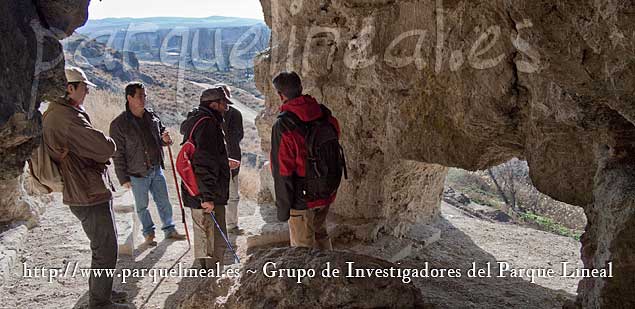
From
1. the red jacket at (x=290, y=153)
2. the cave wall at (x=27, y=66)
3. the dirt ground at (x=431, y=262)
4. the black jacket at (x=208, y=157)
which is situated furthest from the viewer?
the dirt ground at (x=431, y=262)

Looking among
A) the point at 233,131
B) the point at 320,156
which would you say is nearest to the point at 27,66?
the point at 320,156

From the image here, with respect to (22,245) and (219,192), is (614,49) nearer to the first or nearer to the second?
(219,192)

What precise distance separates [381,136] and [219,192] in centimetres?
183

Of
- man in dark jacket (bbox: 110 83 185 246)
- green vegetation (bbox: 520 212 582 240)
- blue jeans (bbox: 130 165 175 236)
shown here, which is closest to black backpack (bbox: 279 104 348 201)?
man in dark jacket (bbox: 110 83 185 246)

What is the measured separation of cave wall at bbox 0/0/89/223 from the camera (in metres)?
2.16

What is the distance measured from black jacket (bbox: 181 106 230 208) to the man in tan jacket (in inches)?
27.3

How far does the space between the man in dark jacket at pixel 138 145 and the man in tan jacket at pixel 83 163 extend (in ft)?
4.08

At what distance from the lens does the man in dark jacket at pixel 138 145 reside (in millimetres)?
5039

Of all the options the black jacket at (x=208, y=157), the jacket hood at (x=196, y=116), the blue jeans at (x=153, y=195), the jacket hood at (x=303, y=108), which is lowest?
the blue jeans at (x=153, y=195)

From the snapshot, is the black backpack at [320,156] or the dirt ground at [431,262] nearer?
the black backpack at [320,156]

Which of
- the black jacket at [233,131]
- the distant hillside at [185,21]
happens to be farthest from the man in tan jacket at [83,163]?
the distant hillside at [185,21]

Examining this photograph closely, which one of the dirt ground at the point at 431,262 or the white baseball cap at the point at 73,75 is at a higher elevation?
the white baseball cap at the point at 73,75

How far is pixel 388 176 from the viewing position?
5.51 metres

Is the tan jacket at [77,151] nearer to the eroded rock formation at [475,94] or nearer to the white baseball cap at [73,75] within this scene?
the white baseball cap at [73,75]
